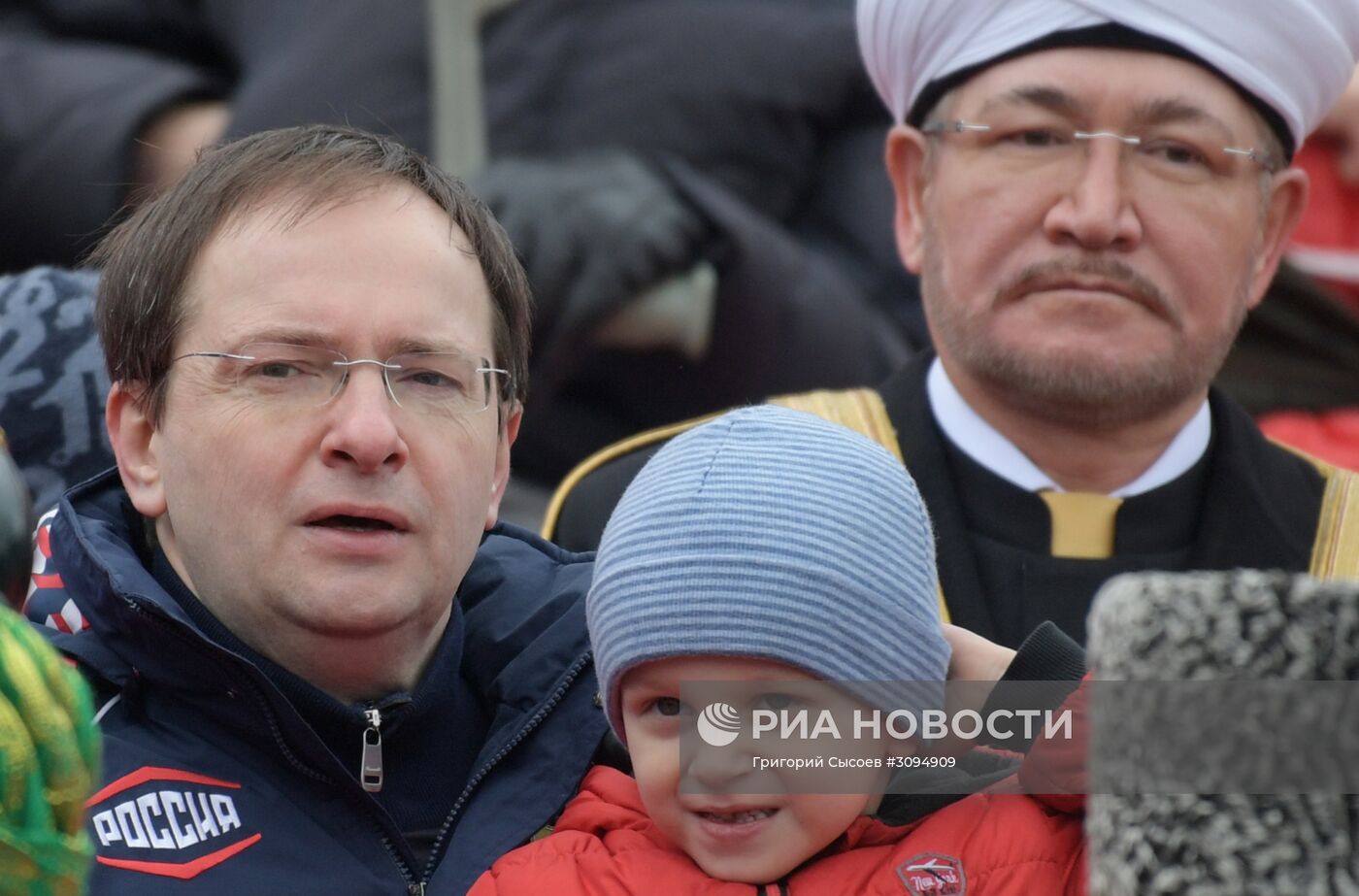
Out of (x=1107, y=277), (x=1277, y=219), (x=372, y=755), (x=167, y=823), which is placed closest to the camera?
(x=167, y=823)

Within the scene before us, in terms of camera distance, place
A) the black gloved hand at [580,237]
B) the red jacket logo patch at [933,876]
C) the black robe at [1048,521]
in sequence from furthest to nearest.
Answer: the black gloved hand at [580,237], the black robe at [1048,521], the red jacket logo patch at [933,876]

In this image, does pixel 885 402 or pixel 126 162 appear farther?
pixel 126 162

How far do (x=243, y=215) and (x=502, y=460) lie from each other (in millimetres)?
437

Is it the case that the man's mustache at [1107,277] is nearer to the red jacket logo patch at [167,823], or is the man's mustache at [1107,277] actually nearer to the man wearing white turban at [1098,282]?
the man wearing white turban at [1098,282]

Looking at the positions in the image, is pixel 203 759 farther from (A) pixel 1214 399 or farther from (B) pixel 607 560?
(A) pixel 1214 399

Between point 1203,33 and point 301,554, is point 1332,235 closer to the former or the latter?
point 1203,33

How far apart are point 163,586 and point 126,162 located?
3.00 metres

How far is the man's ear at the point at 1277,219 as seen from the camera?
345 centimetres

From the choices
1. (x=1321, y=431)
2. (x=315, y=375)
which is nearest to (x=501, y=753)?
(x=315, y=375)

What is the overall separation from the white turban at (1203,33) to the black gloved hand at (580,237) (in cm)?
107

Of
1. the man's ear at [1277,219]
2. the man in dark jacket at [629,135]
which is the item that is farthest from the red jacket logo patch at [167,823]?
the man in dark jacket at [629,135]

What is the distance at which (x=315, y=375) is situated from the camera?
7.54 ft

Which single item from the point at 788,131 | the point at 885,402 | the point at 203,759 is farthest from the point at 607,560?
the point at 788,131

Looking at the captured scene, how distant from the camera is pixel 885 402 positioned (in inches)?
136
